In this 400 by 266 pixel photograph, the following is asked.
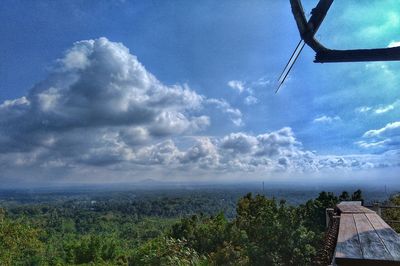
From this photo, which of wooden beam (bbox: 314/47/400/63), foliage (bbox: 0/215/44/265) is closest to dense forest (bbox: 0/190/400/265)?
Result: foliage (bbox: 0/215/44/265)

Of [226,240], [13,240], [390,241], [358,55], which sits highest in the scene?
[358,55]

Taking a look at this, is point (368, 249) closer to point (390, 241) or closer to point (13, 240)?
point (390, 241)

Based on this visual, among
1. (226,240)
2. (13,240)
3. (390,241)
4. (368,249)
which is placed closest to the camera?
(368,249)

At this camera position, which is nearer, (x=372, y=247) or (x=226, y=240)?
(x=372, y=247)

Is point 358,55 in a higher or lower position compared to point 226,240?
higher

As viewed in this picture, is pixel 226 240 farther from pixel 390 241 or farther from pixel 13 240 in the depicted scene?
pixel 13 240

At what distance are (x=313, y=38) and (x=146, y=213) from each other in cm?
9166

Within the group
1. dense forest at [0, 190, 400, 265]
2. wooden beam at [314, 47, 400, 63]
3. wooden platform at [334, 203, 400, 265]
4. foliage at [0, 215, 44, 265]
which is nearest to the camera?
wooden platform at [334, 203, 400, 265]

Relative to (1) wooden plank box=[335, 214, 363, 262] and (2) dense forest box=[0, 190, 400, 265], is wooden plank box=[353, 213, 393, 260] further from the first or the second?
(2) dense forest box=[0, 190, 400, 265]

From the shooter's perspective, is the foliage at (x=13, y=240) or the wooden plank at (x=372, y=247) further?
the foliage at (x=13, y=240)

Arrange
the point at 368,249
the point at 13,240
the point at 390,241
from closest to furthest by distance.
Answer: the point at 368,249
the point at 390,241
the point at 13,240

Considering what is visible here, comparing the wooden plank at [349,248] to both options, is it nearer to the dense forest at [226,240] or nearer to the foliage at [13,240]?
the dense forest at [226,240]

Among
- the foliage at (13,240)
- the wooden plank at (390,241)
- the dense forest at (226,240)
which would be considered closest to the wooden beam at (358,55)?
the wooden plank at (390,241)

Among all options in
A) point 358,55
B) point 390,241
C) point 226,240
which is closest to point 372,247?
point 390,241
